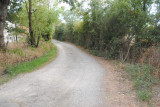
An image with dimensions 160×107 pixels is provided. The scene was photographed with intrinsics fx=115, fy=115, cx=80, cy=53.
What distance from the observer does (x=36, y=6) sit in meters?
12.2

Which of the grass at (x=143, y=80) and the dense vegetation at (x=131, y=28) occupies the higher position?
the dense vegetation at (x=131, y=28)

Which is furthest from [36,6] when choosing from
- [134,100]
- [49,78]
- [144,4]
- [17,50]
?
[134,100]

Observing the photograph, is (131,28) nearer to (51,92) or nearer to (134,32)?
(134,32)

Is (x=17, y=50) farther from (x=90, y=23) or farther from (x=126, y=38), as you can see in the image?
(x=90, y=23)

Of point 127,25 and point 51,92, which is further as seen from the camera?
point 127,25

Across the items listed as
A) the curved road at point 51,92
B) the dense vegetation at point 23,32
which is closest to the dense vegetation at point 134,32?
the curved road at point 51,92

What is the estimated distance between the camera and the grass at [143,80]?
408cm

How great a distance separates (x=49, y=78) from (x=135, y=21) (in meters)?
7.71

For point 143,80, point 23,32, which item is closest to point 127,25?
point 143,80

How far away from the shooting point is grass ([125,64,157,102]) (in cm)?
408

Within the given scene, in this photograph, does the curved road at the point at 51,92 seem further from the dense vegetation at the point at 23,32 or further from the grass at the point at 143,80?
the dense vegetation at the point at 23,32

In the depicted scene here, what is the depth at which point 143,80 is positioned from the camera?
543cm

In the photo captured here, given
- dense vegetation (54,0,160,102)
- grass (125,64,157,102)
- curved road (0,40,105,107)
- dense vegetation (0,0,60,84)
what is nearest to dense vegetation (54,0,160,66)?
dense vegetation (54,0,160,102)

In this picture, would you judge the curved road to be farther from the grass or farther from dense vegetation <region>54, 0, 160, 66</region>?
dense vegetation <region>54, 0, 160, 66</region>
